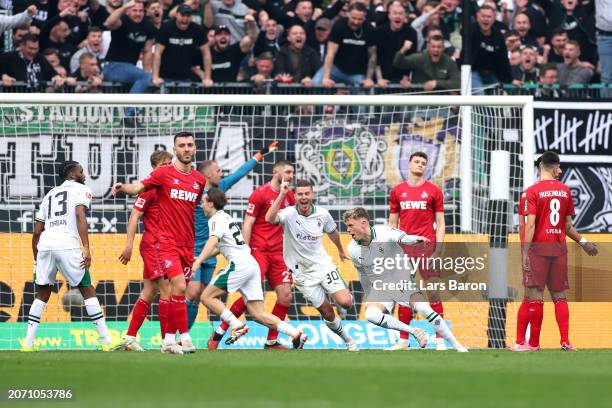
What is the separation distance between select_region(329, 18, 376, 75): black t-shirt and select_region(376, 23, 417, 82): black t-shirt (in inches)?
12.1

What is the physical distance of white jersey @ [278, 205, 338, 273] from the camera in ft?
48.3

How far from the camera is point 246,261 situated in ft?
47.1

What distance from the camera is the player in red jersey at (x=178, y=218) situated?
1345 cm

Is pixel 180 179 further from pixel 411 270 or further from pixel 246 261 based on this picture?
pixel 411 270

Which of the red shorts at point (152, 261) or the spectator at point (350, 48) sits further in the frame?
the spectator at point (350, 48)

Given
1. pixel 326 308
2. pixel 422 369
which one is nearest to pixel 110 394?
pixel 422 369

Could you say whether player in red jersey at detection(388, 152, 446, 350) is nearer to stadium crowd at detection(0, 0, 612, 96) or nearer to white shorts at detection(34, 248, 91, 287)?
white shorts at detection(34, 248, 91, 287)

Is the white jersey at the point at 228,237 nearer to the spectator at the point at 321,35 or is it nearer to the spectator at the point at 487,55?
the spectator at the point at 321,35

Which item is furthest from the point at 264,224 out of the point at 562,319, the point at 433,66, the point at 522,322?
the point at 433,66

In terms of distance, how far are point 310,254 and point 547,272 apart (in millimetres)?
2723

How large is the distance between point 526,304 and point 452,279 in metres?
1.63

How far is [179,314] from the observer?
1341 cm

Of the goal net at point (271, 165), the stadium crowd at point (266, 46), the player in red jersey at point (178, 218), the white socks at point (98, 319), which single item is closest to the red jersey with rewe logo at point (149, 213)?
the player in red jersey at point (178, 218)

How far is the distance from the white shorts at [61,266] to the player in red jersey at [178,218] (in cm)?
119
